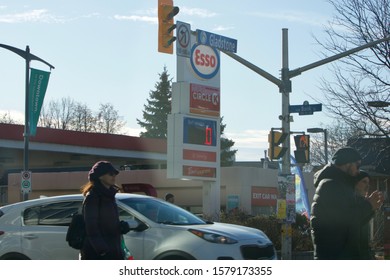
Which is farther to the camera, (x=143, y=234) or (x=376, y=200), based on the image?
(x=143, y=234)

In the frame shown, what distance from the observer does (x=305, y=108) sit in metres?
18.3

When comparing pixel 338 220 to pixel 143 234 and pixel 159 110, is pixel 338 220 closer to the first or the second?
pixel 143 234

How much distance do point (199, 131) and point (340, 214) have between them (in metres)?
17.4

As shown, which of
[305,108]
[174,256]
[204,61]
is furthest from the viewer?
[204,61]

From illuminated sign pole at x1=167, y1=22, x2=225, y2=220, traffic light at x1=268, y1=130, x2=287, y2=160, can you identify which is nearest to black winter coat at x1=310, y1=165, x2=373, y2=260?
traffic light at x1=268, y1=130, x2=287, y2=160

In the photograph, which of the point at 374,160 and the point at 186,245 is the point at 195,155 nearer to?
the point at 374,160

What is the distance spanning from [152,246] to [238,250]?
3.73 feet

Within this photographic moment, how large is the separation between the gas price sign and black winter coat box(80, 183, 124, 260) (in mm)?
15725

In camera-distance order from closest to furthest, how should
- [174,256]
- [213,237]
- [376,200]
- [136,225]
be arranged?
1. [376,200]
2. [136,225]
3. [174,256]
4. [213,237]

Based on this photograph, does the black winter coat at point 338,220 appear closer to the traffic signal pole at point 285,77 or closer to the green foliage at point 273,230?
the traffic signal pole at point 285,77

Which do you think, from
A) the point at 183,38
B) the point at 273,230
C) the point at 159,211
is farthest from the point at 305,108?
the point at 159,211

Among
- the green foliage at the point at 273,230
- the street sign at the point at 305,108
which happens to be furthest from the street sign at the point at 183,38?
the green foliage at the point at 273,230

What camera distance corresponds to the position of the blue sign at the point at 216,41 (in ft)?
59.3
